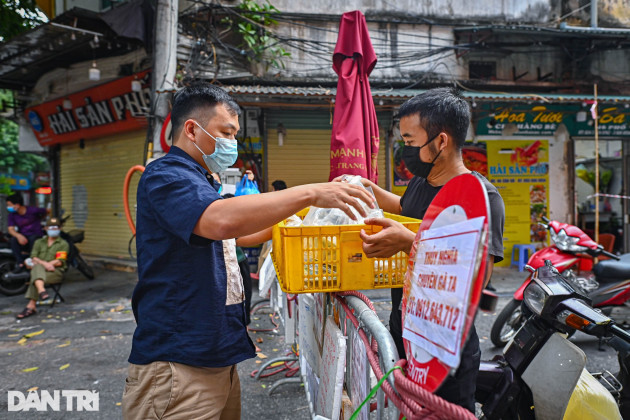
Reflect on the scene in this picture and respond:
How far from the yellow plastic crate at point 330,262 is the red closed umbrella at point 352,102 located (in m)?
2.80

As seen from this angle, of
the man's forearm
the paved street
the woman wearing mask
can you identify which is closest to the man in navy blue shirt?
the man's forearm

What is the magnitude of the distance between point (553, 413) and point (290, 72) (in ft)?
26.7

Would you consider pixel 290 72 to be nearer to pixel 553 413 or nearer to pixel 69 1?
pixel 69 1

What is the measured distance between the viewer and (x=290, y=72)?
352 inches

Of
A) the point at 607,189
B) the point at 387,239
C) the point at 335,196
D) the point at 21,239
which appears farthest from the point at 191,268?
the point at 607,189

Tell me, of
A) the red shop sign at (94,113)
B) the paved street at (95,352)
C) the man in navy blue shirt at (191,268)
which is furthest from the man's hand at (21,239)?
the man in navy blue shirt at (191,268)

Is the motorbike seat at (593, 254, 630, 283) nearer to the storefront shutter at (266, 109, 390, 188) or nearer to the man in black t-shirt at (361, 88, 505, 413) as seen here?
the man in black t-shirt at (361, 88, 505, 413)

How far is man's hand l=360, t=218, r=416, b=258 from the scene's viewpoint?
4.89 ft

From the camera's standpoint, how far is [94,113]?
10.0 metres

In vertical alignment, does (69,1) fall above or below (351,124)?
above

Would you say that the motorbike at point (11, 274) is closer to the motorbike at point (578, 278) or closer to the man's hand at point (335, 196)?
the motorbike at point (578, 278)

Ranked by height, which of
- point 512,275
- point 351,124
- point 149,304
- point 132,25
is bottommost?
point 512,275

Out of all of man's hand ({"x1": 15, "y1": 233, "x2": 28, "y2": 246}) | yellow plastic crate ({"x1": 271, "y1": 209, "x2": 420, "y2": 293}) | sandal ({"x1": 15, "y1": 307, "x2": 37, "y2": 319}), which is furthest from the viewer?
man's hand ({"x1": 15, "y1": 233, "x2": 28, "y2": 246})

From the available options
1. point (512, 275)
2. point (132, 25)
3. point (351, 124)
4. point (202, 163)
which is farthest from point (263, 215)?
point (512, 275)
